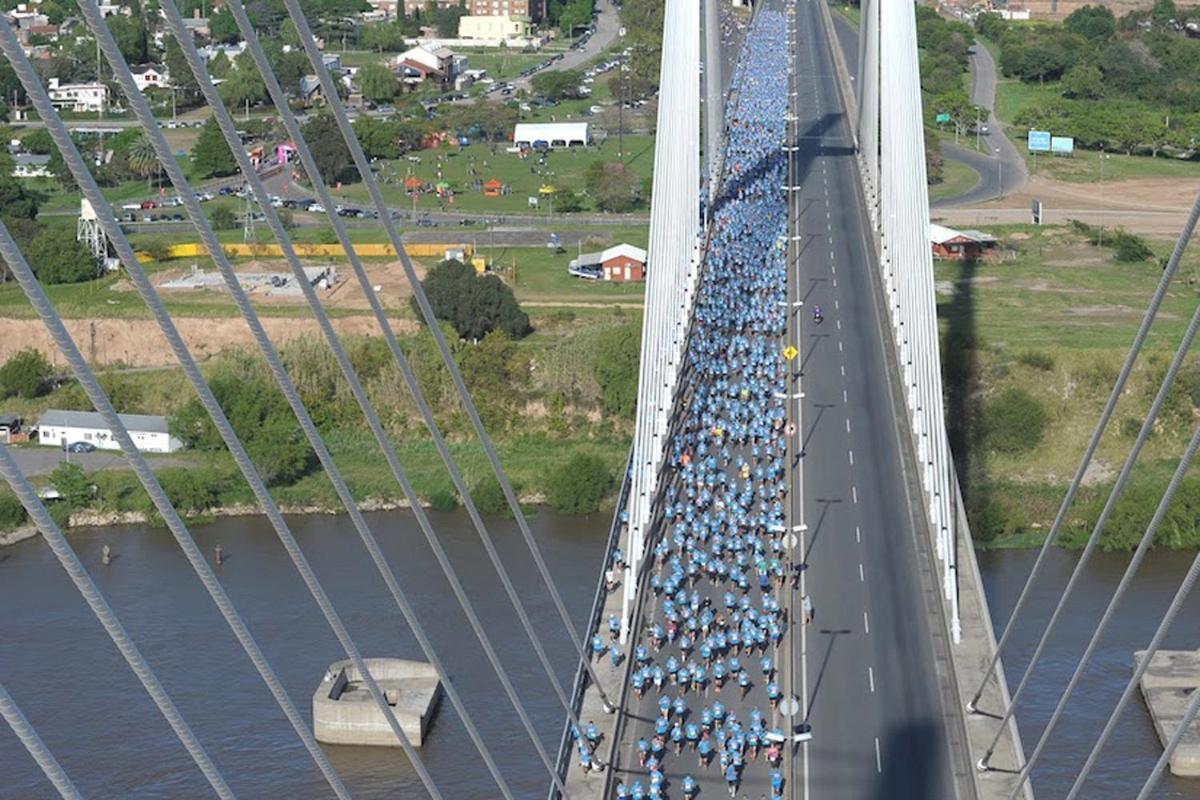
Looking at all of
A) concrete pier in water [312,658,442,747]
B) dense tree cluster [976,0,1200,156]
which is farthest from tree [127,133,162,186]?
concrete pier in water [312,658,442,747]

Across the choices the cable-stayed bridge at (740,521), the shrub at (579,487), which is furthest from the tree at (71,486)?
the shrub at (579,487)

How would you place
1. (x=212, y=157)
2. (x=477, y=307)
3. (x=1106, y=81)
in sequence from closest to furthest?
(x=477, y=307), (x=212, y=157), (x=1106, y=81)

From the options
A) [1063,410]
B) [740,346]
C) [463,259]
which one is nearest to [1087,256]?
[1063,410]

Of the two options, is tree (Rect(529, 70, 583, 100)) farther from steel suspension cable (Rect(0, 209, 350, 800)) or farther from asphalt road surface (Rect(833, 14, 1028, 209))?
steel suspension cable (Rect(0, 209, 350, 800))

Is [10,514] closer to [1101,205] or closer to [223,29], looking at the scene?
[1101,205]

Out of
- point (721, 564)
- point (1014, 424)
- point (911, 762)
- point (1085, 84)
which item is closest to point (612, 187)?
point (1014, 424)

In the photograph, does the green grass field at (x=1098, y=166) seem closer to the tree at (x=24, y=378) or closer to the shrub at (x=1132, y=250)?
the shrub at (x=1132, y=250)
